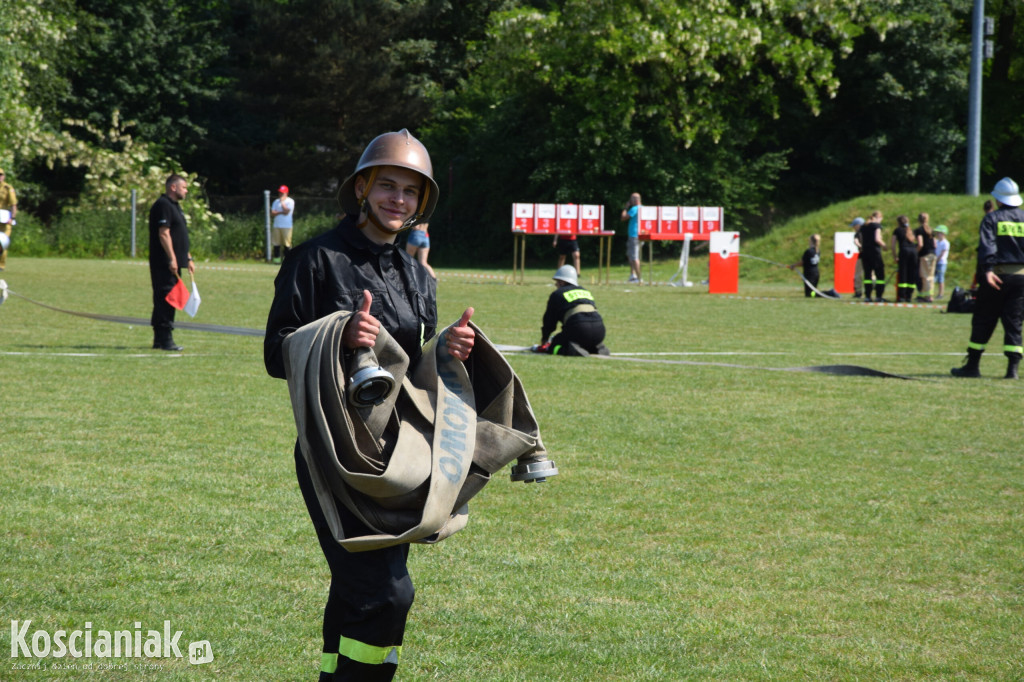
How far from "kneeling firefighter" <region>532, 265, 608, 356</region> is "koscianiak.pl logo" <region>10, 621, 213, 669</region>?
9.56 metres

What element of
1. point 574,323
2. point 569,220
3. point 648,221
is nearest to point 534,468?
point 574,323

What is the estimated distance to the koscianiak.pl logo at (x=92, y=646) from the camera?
4129mm

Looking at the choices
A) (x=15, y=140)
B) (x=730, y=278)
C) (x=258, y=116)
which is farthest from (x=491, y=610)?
(x=258, y=116)

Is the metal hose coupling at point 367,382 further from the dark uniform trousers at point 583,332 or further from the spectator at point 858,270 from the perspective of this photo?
the spectator at point 858,270

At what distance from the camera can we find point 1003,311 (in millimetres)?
12406

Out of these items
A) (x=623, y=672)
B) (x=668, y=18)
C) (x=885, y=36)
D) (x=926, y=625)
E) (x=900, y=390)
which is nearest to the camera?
(x=623, y=672)

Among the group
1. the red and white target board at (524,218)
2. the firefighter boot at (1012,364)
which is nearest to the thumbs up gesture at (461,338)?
the firefighter boot at (1012,364)

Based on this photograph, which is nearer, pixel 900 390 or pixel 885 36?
pixel 900 390

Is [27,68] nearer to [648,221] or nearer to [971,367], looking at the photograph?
[648,221]

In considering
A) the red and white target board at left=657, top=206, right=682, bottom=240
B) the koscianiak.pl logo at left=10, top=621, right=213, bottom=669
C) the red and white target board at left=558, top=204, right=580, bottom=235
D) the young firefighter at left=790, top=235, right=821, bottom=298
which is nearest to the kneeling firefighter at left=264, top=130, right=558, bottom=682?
the koscianiak.pl logo at left=10, top=621, right=213, bottom=669

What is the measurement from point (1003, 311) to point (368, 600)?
1090cm

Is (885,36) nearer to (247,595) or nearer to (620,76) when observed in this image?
(620,76)

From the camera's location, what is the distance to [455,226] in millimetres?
45750

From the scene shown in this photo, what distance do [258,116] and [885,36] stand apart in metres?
30.8
